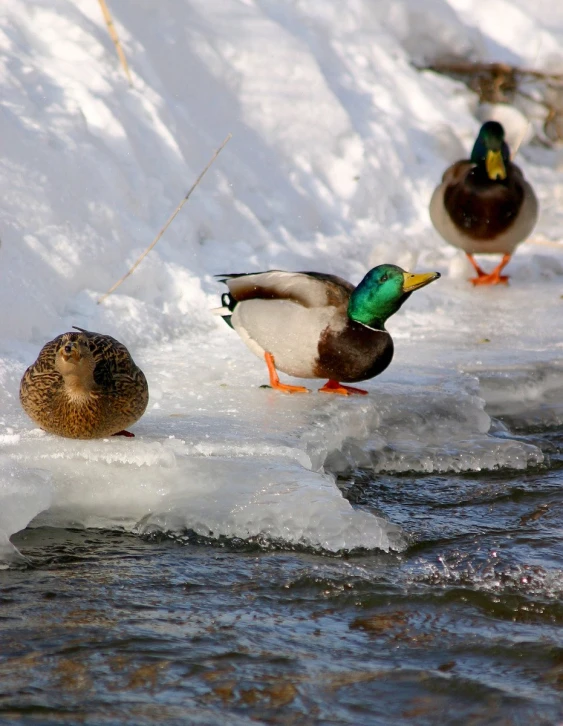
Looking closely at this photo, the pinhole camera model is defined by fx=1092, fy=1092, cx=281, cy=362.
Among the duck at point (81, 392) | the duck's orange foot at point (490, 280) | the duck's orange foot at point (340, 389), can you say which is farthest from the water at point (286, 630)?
the duck's orange foot at point (490, 280)

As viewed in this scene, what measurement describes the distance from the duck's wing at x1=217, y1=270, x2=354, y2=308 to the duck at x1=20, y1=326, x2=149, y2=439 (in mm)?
1014

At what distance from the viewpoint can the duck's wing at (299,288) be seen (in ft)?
14.5

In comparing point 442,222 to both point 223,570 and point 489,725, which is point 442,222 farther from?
point 489,725

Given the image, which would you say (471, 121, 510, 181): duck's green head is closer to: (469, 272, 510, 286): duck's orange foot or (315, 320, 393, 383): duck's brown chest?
(469, 272, 510, 286): duck's orange foot

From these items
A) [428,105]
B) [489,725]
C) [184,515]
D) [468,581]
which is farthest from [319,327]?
[428,105]

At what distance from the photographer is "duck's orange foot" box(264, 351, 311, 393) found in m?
4.52

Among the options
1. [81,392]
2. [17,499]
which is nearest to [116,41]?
[81,392]

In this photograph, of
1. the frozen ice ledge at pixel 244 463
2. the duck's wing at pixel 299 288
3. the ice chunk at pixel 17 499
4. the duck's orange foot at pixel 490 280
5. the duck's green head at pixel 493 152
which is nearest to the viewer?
the ice chunk at pixel 17 499

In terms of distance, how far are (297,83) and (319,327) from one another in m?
4.37

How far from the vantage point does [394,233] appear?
781 centimetres

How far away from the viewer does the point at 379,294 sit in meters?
4.36

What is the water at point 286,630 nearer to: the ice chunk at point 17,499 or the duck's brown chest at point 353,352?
the ice chunk at point 17,499

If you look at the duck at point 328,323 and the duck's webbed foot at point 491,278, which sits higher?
the duck's webbed foot at point 491,278

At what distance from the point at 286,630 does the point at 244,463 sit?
0.92 metres
